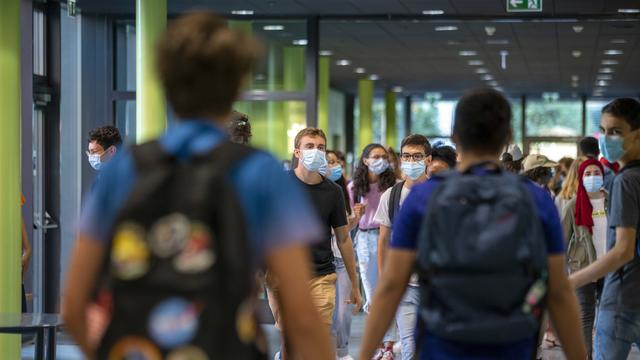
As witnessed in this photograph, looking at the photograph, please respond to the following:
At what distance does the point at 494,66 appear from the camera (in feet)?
75.9

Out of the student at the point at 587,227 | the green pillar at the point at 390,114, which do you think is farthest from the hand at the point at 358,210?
the green pillar at the point at 390,114

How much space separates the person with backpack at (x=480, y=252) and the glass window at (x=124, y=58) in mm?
11146

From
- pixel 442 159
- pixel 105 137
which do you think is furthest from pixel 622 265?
pixel 105 137

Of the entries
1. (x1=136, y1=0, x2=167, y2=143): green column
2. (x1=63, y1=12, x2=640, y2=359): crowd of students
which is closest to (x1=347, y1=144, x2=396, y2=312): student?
(x1=136, y1=0, x2=167, y2=143): green column

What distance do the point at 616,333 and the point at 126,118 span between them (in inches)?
399

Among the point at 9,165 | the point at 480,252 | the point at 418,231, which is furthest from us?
the point at 9,165

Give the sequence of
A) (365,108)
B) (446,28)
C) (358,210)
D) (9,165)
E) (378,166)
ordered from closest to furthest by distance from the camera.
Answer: (9,165)
(358,210)
(378,166)
(446,28)
(365,108)

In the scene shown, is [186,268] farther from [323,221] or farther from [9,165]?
[9,165]

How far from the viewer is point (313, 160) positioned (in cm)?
682

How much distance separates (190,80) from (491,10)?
12.0 m

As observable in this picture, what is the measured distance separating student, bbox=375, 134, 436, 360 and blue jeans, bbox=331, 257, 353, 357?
169 centimetres

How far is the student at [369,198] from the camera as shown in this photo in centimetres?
1031

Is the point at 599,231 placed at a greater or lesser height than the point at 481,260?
lesser

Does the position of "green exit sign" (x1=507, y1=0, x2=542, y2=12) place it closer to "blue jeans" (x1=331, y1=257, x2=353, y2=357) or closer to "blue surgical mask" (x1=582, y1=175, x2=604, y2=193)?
"blue jeans" (x1=331, y1=257, x2=353, y2=357)
